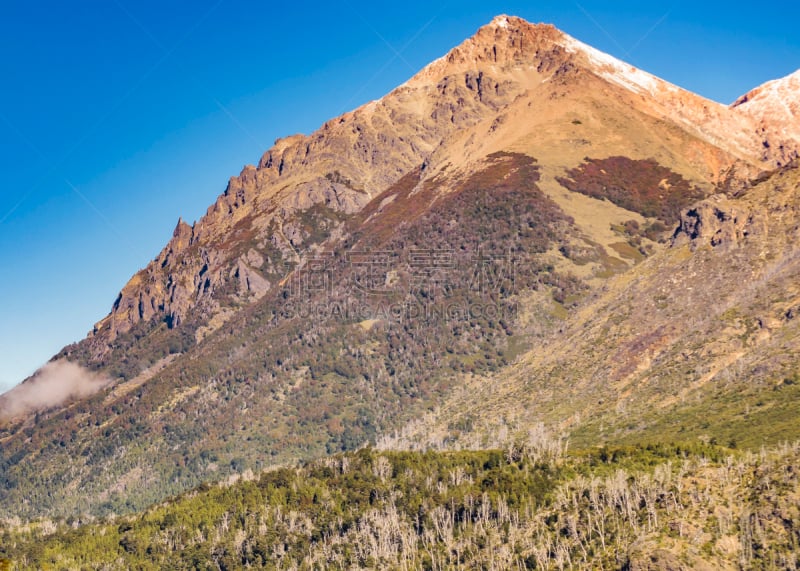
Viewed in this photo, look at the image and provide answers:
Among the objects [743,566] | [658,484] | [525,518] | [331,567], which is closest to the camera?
[743,566]

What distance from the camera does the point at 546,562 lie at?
A: 16012 cm

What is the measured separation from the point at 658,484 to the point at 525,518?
26631mm

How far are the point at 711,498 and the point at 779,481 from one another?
10874 millimetres

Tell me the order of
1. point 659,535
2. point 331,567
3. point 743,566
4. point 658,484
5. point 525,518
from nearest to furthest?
point 743,566 < point 659,535 < point 658,484 < point 525,518 < point 331,567

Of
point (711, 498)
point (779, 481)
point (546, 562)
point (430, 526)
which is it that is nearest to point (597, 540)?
point (546, 562)

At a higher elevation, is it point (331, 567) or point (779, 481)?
point (331, 567)

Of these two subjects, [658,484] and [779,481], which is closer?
[779,481]

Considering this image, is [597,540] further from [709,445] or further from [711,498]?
[709,445]

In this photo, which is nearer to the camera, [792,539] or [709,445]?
[792,539]

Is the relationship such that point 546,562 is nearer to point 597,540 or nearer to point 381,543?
point 597,540

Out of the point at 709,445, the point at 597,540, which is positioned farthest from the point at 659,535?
the point at 709,445

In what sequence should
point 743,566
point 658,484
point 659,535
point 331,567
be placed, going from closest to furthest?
point 743,566 < point 659,535 < point 658,484 < point 331,567

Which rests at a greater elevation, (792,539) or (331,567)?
(331,567)

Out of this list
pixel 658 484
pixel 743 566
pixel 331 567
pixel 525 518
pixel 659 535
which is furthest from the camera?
pixel 331 567
